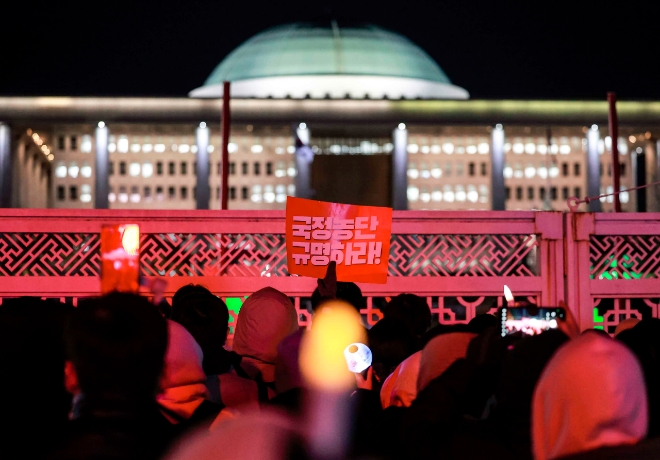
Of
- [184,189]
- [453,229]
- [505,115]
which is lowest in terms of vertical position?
[453,229]

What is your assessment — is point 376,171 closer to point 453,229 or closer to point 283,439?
point 453,229

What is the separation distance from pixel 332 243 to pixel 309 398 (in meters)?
→ 4.44

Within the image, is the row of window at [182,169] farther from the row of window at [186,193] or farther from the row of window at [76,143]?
the row of window at [76,143]

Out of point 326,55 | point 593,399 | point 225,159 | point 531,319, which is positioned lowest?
point 593,399

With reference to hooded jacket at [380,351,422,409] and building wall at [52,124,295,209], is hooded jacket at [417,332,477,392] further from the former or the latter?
building wall at [52,124,295,209]

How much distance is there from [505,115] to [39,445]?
28.9 meters

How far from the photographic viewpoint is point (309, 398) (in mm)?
3221

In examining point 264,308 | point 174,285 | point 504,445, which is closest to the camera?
point 504,445

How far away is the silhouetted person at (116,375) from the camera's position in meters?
2.60

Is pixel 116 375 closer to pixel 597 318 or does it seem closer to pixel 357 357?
pixel 357 357

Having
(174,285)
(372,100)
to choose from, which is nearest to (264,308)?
(174,285)

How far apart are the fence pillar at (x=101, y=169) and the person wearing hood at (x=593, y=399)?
2941 centimetres

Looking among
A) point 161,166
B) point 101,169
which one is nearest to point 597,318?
point 101,169

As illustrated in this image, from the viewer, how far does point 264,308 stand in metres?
5.14
